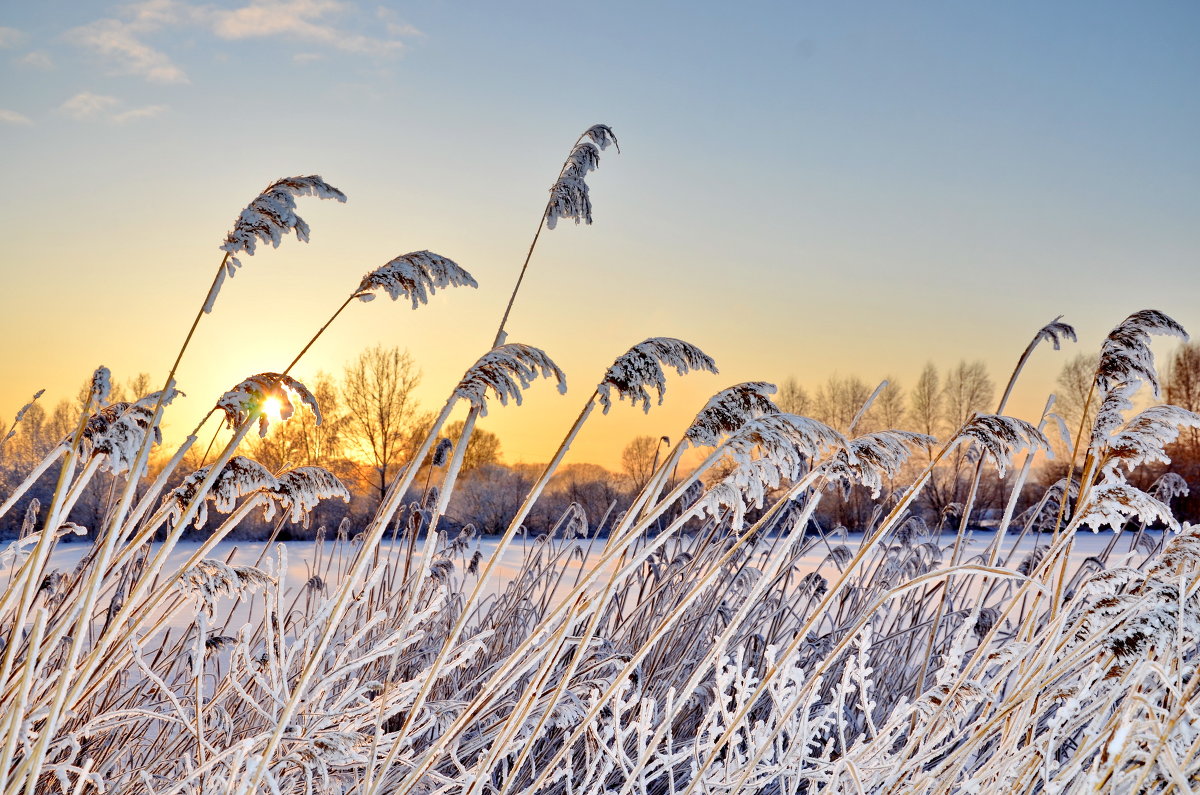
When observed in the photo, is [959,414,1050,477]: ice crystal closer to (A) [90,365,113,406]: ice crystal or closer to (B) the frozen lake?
(A) [90,365,113,406]: ice crystal

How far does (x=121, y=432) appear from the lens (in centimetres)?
166

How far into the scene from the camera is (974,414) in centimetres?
166

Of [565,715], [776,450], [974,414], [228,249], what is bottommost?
[565,715]

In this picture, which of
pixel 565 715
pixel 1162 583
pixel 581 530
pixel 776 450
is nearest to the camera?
pixel 776 450

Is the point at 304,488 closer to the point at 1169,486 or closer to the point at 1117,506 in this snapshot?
the point at 1117,506

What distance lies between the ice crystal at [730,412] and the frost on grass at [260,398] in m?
0.66

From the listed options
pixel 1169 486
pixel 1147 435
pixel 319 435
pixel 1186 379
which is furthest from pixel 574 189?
pixel 1186 379

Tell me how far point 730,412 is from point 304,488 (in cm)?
85

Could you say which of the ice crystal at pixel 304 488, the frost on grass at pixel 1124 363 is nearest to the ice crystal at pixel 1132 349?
the frost on grass at pixel 1124 363

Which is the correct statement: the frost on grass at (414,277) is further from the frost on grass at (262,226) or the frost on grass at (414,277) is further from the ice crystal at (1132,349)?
the ice crystal at (1132,349)

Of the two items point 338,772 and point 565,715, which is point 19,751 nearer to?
point 338,772

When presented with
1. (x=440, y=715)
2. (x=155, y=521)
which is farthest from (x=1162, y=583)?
(x=155, y=521)

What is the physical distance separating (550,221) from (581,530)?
2581 millimetres

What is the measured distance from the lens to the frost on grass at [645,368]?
4.96 ft
